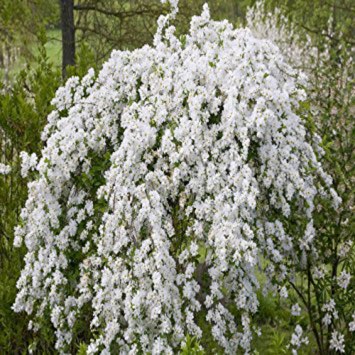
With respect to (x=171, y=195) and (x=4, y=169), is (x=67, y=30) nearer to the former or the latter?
(x=4, y=169)

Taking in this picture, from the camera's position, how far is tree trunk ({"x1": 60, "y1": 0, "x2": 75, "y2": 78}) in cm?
827

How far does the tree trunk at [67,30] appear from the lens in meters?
8.27

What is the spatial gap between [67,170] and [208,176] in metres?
1.00

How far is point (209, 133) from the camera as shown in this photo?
11.6 feet

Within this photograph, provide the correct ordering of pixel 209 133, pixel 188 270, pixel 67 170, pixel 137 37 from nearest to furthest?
pixel 188 270 < pixel 209 133 < pixel 67 170 < pixel 137 37

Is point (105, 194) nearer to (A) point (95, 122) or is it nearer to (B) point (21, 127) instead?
(A) point (95, 122)

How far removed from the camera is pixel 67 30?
27.4 feet

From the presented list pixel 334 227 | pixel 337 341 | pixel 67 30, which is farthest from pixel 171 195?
pixel 67 30

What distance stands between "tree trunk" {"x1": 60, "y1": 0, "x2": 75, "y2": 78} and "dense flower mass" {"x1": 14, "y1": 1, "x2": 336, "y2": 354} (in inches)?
173

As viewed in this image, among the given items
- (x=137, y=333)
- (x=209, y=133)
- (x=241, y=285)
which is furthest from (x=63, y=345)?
(x=209, y=133)

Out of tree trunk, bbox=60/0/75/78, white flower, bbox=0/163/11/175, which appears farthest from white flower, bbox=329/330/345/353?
tree trunk, bbox=60/0/75/78

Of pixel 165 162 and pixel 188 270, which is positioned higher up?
pixel 165 162

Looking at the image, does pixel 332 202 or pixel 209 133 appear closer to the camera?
pixel 209 133

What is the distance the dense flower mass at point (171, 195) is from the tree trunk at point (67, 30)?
4.39 meters
